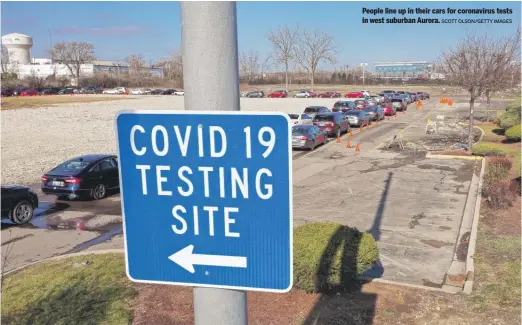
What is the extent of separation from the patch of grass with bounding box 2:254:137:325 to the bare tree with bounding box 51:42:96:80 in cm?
11345

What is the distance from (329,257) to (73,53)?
122 metres

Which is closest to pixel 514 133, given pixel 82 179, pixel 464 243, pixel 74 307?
pixel 464 243

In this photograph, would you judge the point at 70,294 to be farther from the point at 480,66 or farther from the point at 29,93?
the point at 29,93

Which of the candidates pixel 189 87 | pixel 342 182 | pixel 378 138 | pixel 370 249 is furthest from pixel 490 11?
pixel 189 87

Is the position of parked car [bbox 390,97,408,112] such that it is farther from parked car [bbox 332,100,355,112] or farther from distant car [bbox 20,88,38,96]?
distant car [bbox 20,88,38,96]

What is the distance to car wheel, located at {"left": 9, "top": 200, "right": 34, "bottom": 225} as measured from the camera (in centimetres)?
1153

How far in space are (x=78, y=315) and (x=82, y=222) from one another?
6.07 meters

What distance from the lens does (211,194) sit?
1.75 metres

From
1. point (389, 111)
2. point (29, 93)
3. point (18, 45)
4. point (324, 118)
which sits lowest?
point (389, 111)

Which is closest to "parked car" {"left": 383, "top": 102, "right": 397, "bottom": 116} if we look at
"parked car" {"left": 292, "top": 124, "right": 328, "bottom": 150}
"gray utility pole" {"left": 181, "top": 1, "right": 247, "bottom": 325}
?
"parked car" {"left": 292, "top": 124, "right": 328, "bottom": 150}

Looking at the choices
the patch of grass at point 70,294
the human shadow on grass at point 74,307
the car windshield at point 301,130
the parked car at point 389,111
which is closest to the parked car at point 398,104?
the parked car at point 389,111

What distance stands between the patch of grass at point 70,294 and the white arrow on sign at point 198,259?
473 centimetres

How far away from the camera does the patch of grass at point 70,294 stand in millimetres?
6121

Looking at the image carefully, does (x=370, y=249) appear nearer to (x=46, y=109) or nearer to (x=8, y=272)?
(x=8, y=272)
